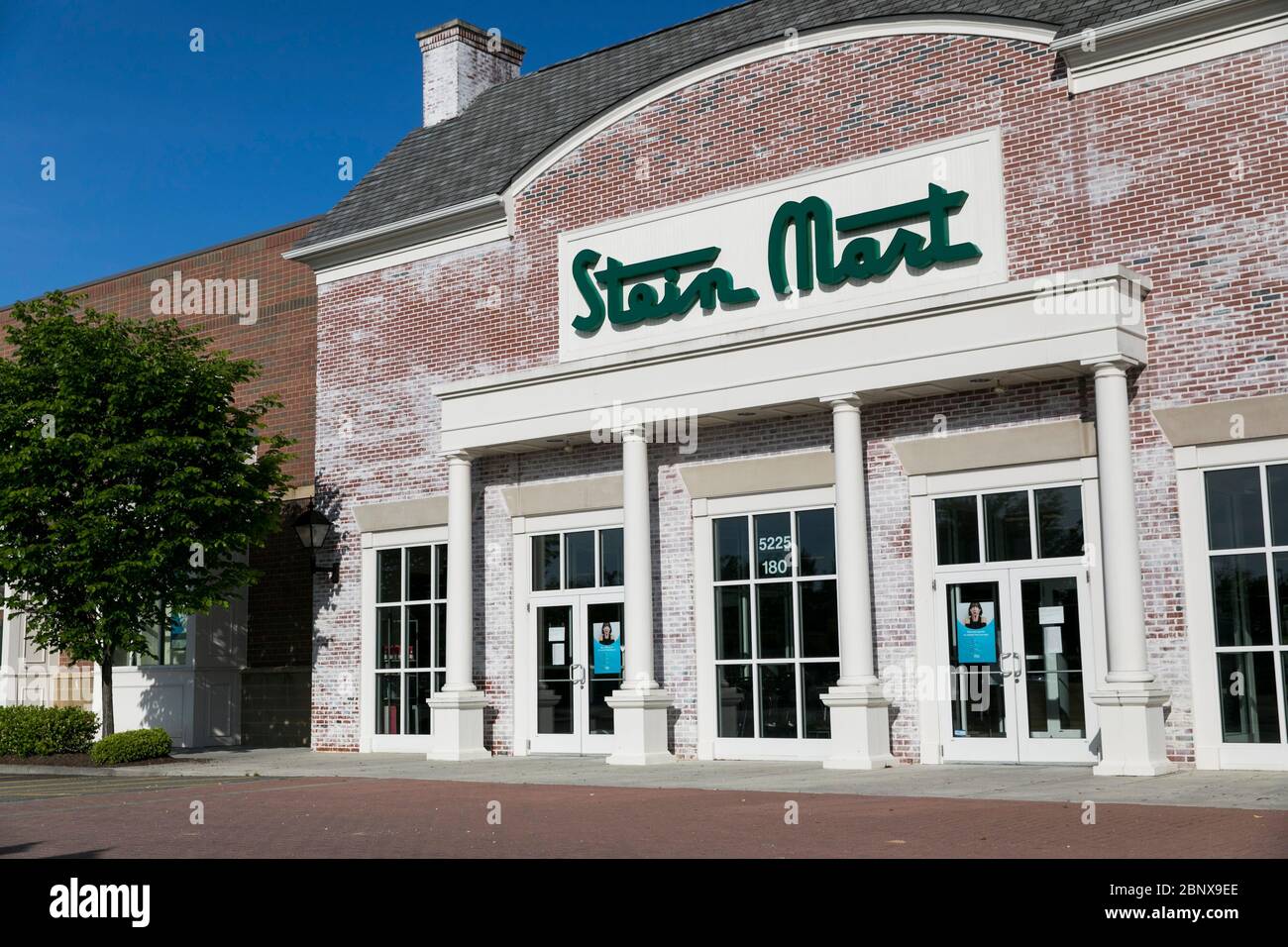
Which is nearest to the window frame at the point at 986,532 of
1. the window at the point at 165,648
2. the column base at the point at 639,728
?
the column base at the point at 639,728

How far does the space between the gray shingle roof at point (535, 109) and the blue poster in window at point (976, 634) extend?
7711 millimetres

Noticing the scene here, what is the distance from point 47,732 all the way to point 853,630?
1281cm

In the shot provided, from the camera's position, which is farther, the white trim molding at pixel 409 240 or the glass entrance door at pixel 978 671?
the white trim molding at pixel 409 240

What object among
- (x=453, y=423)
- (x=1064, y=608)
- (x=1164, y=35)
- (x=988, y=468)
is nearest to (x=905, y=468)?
(x=988, y=468)

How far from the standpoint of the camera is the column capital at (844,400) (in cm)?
1660

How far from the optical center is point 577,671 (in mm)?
19719

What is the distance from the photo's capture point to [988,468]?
53.7 ft

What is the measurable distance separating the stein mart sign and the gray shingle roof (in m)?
2.16

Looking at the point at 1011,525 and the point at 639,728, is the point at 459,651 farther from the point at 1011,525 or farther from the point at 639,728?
the point at 1011,525

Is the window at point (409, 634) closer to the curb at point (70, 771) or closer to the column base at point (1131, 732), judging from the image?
the curb at point (70, 771)

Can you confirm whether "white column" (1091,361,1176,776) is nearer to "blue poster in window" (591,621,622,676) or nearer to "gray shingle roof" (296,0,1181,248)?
"gray shingle roof" (296,0,1181,248)

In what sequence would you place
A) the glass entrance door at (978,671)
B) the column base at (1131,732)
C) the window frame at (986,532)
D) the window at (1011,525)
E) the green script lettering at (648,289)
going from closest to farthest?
1. the column base at (1131,732)
2. the window frame at (986,532)
3. the window at (1011,525)
4. the glass entrance door at (978,671)
5. the green script lettering at (648,289)

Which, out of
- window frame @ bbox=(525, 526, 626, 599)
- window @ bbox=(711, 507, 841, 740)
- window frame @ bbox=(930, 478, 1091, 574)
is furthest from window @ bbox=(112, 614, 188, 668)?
window frame @ bbox=(930, 478, 1091, 574)
